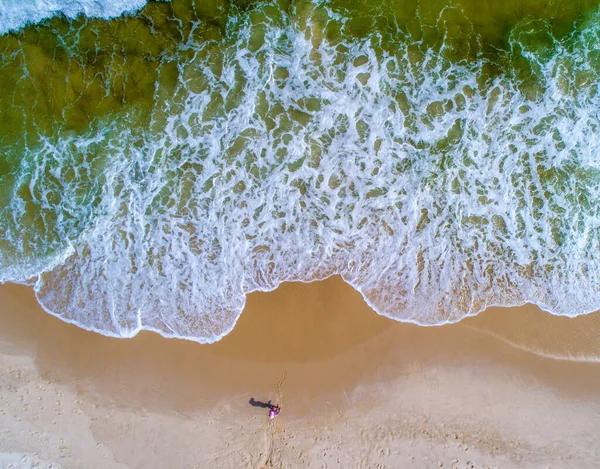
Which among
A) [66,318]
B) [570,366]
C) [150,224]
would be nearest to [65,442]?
[66,318]

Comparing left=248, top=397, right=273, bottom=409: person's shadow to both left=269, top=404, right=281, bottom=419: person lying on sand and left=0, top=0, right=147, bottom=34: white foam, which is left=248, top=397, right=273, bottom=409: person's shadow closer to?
left=269, top=404, right=281, bottom=419: person lying on sand

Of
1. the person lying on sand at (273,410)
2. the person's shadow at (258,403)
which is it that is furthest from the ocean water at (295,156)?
the person lying on sand at (273,410)

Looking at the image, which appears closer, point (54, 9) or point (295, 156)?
A: point (295, 156)

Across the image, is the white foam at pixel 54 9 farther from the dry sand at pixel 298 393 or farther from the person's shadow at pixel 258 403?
the person's shadow at pixel 258 403

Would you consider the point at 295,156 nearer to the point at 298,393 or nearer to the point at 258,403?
the point at 298,393

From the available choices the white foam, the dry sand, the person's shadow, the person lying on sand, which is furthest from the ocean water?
the person lying on sand

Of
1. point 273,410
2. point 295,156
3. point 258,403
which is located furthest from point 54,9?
point 273,410
